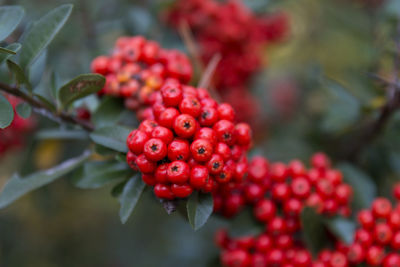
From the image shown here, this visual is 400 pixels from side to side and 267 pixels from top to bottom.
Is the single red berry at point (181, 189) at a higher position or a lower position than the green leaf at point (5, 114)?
lower

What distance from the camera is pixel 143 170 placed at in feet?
6.42

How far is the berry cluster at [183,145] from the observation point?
191 cm

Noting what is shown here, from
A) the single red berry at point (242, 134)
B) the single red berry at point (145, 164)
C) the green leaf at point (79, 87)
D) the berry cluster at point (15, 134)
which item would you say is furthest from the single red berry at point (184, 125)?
the berry cluster at point (15, 134)

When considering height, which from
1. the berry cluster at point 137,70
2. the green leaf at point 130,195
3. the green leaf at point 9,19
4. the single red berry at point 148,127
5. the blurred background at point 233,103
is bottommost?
the blurred background at point 233,103

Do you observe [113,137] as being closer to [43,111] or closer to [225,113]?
[43,111]

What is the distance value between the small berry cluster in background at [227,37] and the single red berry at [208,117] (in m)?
2.09

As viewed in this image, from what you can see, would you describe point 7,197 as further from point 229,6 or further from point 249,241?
point 229,6

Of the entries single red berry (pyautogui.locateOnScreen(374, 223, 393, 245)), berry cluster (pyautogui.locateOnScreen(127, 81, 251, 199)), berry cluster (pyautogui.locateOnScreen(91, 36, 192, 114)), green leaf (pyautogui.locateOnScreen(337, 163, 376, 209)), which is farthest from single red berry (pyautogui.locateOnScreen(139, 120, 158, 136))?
green leaf (pyautogui.locateOnScreen(337, 163, 376, 209))

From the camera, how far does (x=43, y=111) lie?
2.38 meters

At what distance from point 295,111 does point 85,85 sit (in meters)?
3.93

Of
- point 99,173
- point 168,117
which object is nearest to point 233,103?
point 99,173

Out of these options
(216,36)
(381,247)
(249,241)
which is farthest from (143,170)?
(216,36)

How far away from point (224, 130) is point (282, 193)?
0.90 metres

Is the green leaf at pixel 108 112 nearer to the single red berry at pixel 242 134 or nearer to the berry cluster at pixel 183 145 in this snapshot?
the berry cluster at pixel 183 145
